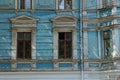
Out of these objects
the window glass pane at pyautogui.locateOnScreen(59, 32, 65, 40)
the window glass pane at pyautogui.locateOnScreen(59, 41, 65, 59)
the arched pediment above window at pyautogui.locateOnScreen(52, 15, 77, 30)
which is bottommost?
the window glass pane at pyautogui.locateOnScreen(59, 41, 65, 59)

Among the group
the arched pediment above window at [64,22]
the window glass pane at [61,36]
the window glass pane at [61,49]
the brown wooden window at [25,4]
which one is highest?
the brown wooden window at [25,4]

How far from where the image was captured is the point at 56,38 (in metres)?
25.2

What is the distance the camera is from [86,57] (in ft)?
82.1

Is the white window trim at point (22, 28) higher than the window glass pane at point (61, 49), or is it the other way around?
the white window trim at point (22, 28)

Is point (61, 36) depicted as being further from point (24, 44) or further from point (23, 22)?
point (23, 22)

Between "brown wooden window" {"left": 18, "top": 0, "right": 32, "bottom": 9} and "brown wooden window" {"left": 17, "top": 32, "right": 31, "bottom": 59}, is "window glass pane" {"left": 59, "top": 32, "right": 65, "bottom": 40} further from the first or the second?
"brown wooden window" {"left": 18, "top": 0, "right": 32, "bottom": 9}

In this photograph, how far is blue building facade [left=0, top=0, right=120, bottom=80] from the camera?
974 inches

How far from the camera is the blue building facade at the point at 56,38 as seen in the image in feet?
81.2

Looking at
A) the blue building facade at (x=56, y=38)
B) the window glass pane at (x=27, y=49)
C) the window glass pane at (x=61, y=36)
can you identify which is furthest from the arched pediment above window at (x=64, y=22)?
the window glass pane at (x=27, y=49)

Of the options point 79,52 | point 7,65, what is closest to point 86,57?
point 79,52

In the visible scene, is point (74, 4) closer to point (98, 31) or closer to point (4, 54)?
point (98, 31)

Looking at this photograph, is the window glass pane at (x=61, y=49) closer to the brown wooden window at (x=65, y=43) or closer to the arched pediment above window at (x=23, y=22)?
the brown wooden window at (x=65, y=43)

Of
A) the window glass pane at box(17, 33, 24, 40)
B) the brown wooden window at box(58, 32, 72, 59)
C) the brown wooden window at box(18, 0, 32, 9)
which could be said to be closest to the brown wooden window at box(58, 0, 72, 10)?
the brown wooden window at box(58, 32, 72, 59)

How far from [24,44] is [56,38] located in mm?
2019
